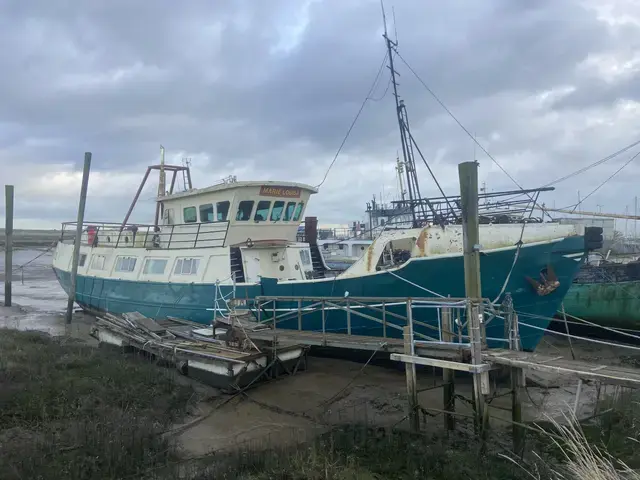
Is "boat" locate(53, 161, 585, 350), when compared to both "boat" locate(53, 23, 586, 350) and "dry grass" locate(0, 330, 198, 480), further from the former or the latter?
"dry grass" locate(0, 330, 198, 480)

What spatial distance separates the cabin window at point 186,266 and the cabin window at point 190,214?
1.58 metres

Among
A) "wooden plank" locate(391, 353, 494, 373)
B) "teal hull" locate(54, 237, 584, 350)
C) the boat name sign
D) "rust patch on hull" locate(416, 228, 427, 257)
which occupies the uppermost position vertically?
the boat name sign

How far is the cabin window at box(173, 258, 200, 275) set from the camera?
15891 mm

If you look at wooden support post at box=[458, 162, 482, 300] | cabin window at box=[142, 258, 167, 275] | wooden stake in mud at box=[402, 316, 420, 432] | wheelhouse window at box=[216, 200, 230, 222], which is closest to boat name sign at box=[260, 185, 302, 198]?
wheelhouse window at box=[216, 200, 230, 222]

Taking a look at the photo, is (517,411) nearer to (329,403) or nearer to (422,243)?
(329,403)

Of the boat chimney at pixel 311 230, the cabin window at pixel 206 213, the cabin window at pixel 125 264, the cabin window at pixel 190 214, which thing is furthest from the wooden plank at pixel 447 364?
the cabin window at pixel 125 264

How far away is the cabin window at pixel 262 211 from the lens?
631 inches

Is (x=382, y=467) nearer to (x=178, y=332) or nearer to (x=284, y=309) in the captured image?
(x=284, y=309)

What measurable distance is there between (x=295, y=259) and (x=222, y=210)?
284 cm

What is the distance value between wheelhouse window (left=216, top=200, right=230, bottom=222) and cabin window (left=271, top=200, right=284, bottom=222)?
58.6 inches

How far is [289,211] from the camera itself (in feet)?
55.0

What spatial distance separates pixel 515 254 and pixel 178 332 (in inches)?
337

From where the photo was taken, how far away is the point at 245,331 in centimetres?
1122

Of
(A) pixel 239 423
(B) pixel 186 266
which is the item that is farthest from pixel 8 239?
(A) pixel 239 423
